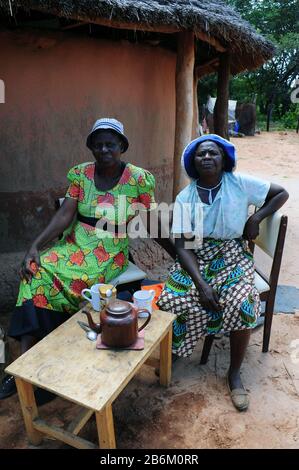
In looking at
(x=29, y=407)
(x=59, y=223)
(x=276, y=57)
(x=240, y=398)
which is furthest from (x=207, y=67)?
(x=276, y=57)

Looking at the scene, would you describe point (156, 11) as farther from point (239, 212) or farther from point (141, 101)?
point (239, 212)

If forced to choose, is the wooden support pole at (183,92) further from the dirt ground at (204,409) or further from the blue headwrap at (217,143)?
the dirt ground at (204,409)

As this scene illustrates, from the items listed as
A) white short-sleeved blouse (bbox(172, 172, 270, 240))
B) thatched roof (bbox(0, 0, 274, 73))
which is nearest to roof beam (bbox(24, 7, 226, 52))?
thatched roof (bbox(0, 0, 274, 73))

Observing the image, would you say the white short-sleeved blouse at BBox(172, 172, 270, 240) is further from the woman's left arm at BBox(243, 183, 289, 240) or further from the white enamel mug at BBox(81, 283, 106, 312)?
the white enamel mug at BBox(81, 283, 106, 312)

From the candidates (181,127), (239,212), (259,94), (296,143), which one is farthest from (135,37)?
(259,94)

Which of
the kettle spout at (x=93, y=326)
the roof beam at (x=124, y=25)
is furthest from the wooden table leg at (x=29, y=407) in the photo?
the roof beam at (x=124, y=25)

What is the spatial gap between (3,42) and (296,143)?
14.2m

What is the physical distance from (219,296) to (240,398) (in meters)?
0.65

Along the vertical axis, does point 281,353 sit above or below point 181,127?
below

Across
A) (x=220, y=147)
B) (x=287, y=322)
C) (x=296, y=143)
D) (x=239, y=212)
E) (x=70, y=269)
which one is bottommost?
(x=296, y=143)

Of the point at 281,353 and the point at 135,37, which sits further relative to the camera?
the point at 135,37

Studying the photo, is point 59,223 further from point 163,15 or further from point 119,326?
point 163,15

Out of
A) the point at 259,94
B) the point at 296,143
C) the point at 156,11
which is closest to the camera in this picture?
the point at 156,11

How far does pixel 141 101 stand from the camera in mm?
4336
